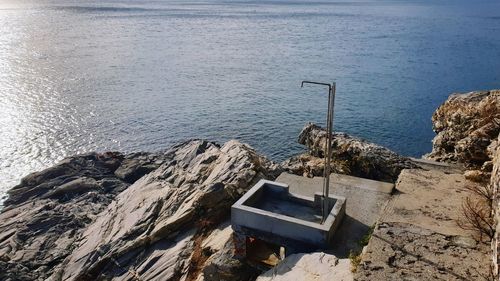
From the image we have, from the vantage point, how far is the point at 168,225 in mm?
17703

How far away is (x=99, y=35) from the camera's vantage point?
8081 centimetres

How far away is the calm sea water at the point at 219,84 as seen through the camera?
3847cm

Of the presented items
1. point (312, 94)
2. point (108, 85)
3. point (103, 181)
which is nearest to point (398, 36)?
point (312, 94)

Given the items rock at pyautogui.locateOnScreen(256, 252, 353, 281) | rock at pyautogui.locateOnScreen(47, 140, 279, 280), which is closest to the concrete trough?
rock at pyautogui.locateOnScreen(256, 252, 353, 281)

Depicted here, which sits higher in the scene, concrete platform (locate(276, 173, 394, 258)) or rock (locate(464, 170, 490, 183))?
rock (locate(464, 170, 490, 183))

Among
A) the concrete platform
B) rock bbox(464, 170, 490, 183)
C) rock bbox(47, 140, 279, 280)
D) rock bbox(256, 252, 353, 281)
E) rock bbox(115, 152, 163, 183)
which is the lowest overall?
rock bbox(115, 152, 163, 183)

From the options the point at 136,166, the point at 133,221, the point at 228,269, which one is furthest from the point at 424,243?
the point at 136,166

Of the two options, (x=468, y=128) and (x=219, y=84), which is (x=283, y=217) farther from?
(x=219, y=84)

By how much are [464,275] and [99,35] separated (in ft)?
268

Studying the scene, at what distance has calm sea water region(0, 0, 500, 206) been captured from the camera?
3847 cm

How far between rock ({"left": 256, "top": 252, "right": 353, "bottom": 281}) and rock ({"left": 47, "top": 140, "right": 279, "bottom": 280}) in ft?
16.3

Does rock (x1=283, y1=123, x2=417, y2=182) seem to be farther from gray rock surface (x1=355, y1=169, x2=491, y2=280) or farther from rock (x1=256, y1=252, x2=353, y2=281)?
rock (x1=256, y1=252, x2=353, y2=281)

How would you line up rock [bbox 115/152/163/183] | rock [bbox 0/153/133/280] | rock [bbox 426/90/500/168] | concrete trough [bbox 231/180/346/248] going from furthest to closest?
rock [bbox 115/152/163/183] < rock [bbox 0/153/133/280] < rock [bbox 426/90/500/168] < concrete trough [bbox 231/180/346/248]

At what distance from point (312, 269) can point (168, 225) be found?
883cm
